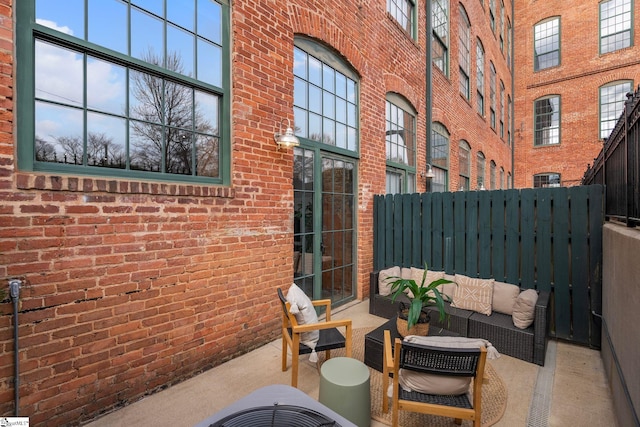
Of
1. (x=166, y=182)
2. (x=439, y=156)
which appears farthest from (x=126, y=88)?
(x=439, y=156)

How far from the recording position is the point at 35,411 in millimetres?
2150

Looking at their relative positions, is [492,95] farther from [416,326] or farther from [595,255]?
[416,326]

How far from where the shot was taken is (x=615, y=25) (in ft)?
47.9

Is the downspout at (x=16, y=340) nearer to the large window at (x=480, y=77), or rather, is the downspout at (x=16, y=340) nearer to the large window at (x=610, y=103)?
the large window at (x=480, y=77)

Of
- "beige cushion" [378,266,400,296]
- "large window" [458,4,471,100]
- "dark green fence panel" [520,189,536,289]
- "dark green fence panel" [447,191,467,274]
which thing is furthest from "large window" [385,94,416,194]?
"large window" [458,4,471,100]

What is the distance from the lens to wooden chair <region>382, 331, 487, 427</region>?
197 centimetres

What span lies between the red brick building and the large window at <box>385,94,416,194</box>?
0.97m

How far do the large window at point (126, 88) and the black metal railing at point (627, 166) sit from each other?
3.61m

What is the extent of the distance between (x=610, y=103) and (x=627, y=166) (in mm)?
17502

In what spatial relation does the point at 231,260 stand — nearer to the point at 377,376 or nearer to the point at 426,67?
the point at 377,376

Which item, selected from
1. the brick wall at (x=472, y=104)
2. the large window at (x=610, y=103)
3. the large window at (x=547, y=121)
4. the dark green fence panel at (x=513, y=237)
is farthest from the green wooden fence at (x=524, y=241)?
the large window at (x=547, y=121)

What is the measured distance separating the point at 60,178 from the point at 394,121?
5814 mm

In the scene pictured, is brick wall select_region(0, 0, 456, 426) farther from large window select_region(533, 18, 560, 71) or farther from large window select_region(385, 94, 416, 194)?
large window select_region(533, 18, 560, 71)

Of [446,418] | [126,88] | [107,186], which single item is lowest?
[446,418]
